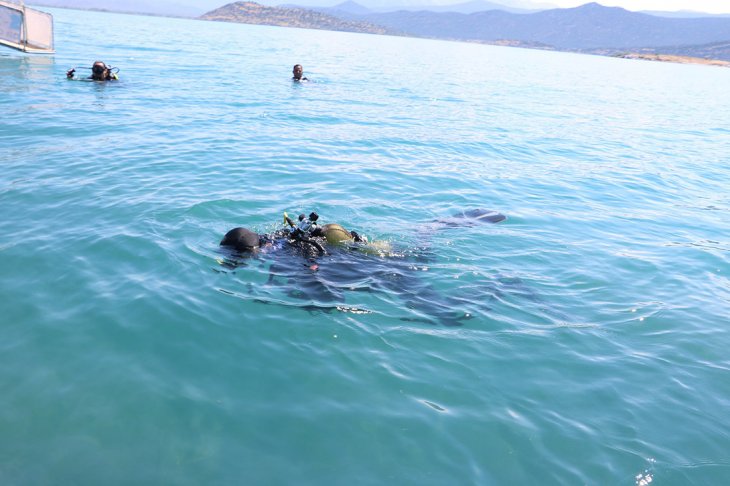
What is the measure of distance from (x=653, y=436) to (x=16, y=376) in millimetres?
6171

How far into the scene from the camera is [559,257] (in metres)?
9.16

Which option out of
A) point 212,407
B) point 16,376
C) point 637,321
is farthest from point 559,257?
point 16,376

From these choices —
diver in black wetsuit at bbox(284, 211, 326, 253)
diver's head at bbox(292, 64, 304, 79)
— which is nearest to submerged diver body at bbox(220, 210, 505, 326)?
diver in black wetsuit at bbox(284, 211, 326, 253)

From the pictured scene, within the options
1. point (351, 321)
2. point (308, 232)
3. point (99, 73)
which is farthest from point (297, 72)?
point (351, 321)

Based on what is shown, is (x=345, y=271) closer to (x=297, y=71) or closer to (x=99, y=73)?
(x=99, y=73)

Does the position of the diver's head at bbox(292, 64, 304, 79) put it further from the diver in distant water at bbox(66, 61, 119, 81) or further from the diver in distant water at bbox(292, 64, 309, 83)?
the diver in distant water at bbox(66, 61, 119, 81)

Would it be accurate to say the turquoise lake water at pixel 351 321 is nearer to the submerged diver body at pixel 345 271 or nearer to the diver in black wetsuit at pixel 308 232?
the submerged diver body at pixel 345 271

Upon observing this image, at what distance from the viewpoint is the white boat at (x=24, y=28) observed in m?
26.3

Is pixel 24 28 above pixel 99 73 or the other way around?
above

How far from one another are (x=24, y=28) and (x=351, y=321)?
30.3 m

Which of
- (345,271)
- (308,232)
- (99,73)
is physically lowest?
(345,271)

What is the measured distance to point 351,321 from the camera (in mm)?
6496

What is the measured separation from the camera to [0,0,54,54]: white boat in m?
26.3

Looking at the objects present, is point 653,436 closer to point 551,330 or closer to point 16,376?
point 551,330
